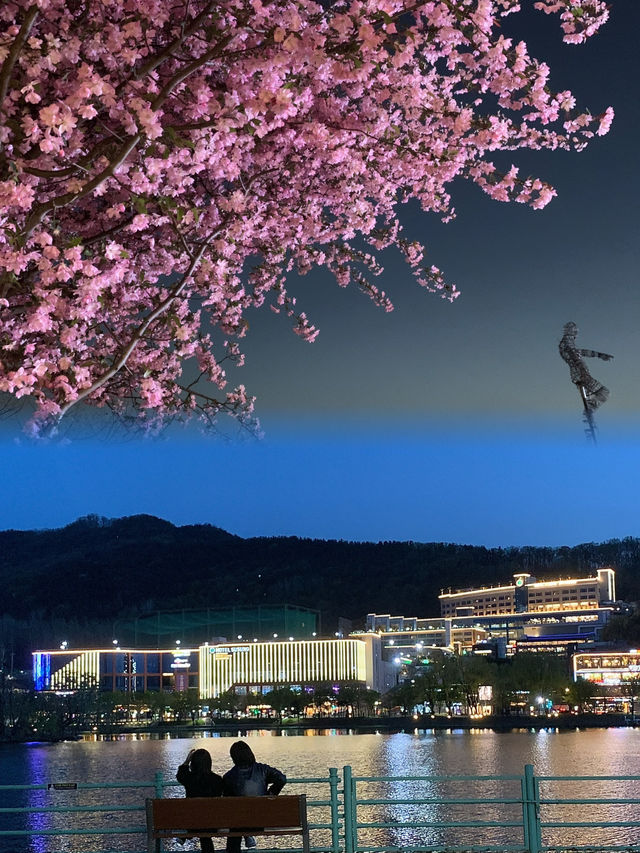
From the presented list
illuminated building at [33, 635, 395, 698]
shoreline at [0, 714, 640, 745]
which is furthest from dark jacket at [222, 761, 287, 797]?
illuminated building at [33, 635, 395, 698]

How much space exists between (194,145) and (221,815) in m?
5.13

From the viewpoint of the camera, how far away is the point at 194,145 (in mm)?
6043

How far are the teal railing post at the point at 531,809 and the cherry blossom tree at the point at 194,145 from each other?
4.33 meters

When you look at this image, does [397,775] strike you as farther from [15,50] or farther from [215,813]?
[15,50]

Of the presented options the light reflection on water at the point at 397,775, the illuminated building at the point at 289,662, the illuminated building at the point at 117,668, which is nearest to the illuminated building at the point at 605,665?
the illuminated building at the point at 289,662

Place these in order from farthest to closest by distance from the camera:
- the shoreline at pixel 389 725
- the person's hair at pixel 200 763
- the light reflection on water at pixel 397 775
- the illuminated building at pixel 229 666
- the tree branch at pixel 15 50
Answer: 1. the illuminated building at pixel 229 666
2. the shoreline at pixel 389 725
3. the light reflection on water at pixel 397 775
4. the person's hair at pixel 200 763
5. the tree branch at pixel 15 50

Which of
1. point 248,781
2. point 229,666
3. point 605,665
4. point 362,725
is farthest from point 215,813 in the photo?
point 605,665

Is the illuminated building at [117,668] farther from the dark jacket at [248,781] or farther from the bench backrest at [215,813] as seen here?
the bench backrest at [215,813]

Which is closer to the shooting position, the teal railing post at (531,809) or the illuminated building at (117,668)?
the teal railing post at (531,809)

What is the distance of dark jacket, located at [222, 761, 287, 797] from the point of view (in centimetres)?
902

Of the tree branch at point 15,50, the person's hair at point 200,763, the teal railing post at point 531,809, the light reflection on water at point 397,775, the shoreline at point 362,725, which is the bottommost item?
the shoreline at point 362,725

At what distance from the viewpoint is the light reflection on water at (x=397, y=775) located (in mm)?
23844

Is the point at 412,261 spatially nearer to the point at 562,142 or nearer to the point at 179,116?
the point at 562,142

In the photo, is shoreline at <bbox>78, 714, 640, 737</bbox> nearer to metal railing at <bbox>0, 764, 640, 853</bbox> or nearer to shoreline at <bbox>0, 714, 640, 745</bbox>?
shoreline at <bbox>0, 714, 640, 745</bbox>
